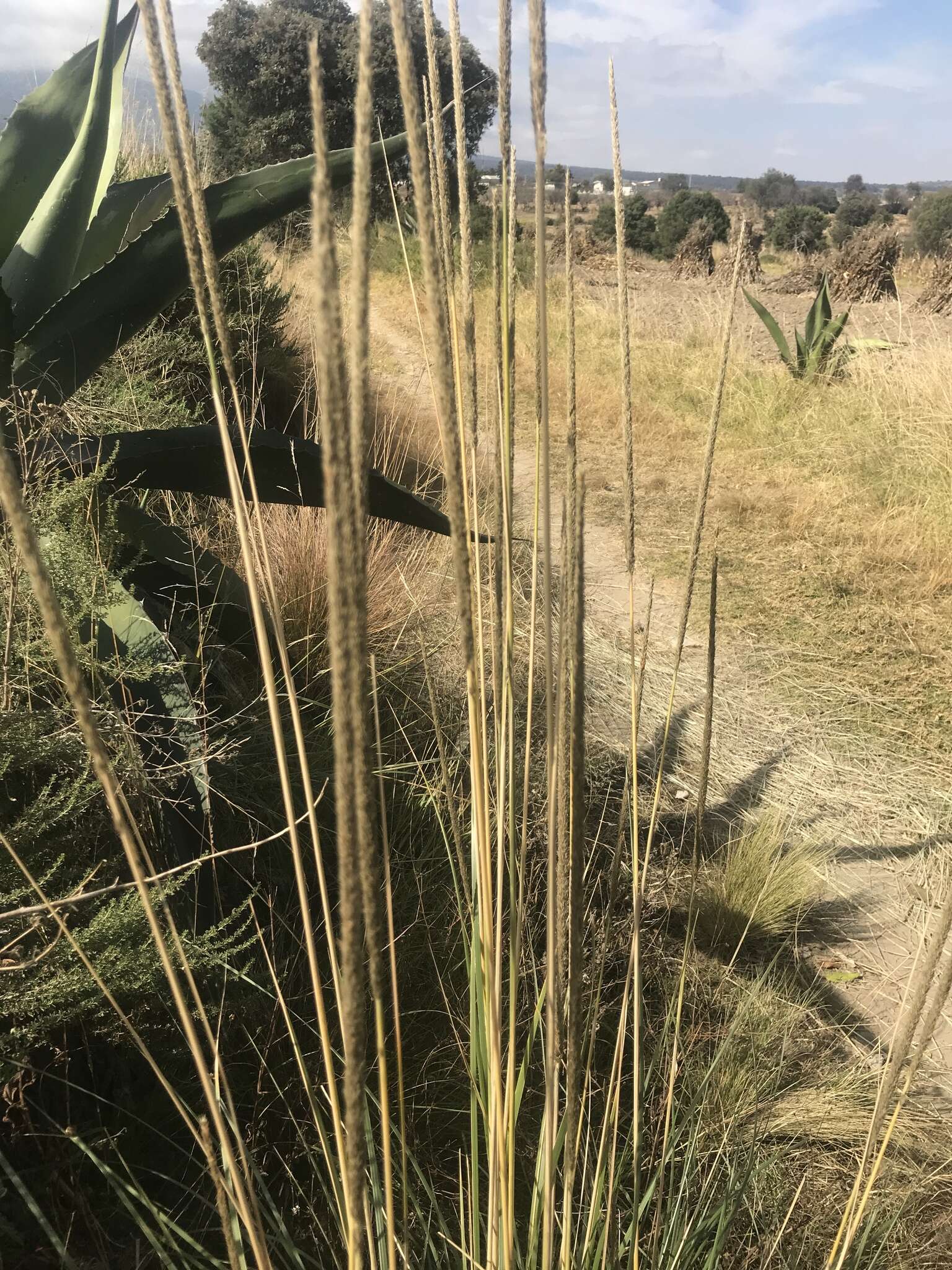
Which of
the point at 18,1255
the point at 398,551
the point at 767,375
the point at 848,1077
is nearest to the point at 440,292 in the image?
the point at 18,1255

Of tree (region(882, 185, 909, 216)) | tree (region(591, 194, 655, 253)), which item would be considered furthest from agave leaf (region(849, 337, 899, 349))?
tree (region(882, 185, 909, 216))

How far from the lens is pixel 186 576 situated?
155 centimetres

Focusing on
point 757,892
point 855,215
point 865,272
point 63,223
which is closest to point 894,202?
point 855,215

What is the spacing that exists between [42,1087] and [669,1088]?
0.76 metres

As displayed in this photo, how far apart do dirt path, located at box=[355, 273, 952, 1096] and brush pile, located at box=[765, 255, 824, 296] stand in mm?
9675

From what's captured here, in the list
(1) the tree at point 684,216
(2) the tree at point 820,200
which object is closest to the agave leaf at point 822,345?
A: (1) the tree at point 684,216

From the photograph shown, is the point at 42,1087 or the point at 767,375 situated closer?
the point at 42,1087

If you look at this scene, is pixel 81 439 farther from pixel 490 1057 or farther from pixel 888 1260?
pixel 888 1260

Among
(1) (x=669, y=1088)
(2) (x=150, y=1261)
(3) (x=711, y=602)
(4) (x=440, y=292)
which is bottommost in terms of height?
(2) (x=150, y=1261)

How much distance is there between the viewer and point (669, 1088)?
856 mm

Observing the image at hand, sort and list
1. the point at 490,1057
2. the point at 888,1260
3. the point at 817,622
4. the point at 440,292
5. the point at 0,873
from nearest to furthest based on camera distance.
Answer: the point at 440,292, the point at 490,1057, the point at 0,873, the point at 888,1260, the point at 817,622

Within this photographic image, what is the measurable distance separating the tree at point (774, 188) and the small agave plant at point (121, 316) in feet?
106

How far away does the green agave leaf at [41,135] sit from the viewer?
158 centimetres

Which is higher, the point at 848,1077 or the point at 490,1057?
the point at 490,1057
